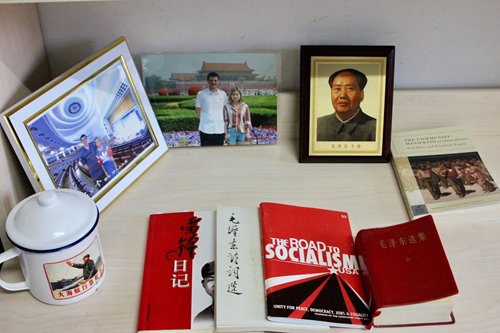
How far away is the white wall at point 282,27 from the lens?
41.1 inches

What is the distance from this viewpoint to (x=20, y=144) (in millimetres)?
859

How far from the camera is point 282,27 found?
1067 mm

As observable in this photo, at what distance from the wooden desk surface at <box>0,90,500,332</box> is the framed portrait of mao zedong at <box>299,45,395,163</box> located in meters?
0.03

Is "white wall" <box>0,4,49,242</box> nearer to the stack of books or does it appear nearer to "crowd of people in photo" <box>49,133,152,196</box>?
"crowd of people in photo" <box>49,133,152,196</box>

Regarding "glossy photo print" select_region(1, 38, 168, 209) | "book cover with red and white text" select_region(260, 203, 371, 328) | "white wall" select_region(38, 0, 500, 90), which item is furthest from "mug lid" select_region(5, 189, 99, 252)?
"white wall" select_region(38, 0, 500, 90)

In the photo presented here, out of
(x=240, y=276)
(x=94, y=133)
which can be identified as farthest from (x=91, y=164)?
(x=240, y=276)

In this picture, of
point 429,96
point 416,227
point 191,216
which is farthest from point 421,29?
point 191,216

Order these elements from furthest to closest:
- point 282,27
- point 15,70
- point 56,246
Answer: point 282,27 → point 15,70 → point 56,246

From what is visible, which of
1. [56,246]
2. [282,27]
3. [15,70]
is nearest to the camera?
[56,246]

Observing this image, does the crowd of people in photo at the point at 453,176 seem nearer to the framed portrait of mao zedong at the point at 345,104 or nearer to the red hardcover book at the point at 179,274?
the framed portrait of mao zedong at the point at 345,104

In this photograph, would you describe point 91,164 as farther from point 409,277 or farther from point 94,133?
point 409,277

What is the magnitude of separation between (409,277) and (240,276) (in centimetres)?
24

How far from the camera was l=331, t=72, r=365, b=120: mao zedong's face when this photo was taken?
106 centimetres

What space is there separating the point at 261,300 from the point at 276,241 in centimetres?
11
